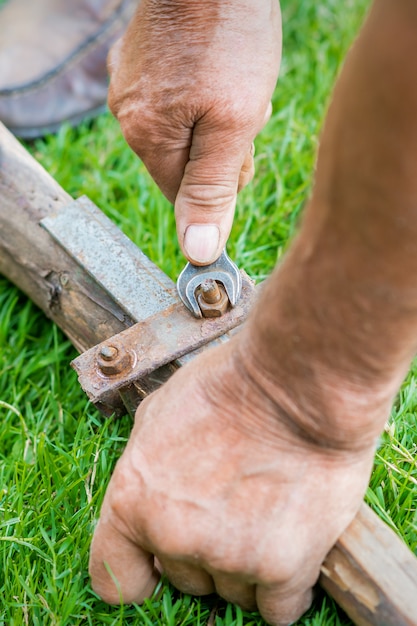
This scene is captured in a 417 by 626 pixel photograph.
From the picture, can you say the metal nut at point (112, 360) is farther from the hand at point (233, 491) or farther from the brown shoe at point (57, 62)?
the brown shoe at point (57, 62)

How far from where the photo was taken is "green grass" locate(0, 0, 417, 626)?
1644 millimetres

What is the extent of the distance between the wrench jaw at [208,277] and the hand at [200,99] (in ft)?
0.08

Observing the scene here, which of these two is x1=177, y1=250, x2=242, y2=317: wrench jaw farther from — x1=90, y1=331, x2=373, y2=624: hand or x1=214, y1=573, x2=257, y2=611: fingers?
x1=214, y1=573, x2=257, y2=611: fingers

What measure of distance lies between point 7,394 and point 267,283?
3.95 ft

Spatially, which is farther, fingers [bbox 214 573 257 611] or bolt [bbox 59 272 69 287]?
bolt [bbox 59 272 69 287]

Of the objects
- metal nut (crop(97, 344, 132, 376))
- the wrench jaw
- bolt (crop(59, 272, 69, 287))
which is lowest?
the wrench jaw

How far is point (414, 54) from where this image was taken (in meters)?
0.97

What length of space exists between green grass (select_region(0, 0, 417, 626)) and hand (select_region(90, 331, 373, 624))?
0.24 meters

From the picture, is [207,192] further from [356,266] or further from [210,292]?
[356,266]

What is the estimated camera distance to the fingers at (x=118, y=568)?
57.4 inches

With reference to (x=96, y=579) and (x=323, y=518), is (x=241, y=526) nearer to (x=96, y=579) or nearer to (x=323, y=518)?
(x=323, y=518)

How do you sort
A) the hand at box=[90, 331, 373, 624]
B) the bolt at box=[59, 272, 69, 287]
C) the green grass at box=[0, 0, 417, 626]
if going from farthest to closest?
the bolt at box=[59, 272, 69, 287], the green grass at box=[0, 0, 417, 626], the hand at box=[90, 331, 373, 624]

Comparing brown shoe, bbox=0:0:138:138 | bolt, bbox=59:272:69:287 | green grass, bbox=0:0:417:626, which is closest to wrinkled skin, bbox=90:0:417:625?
green grass, bbox=0:0:417:626

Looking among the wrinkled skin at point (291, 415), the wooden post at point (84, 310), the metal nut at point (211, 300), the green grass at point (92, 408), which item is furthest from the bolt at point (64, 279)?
the wrinkled skin at point (291, 415)
